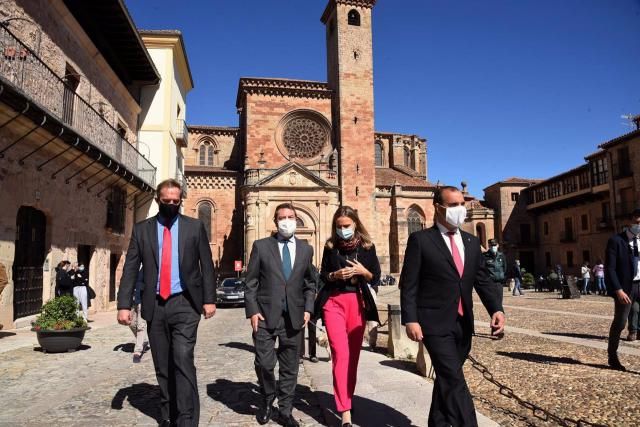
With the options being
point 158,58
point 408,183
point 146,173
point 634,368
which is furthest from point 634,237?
point 408,183

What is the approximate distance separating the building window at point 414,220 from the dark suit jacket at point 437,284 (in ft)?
109

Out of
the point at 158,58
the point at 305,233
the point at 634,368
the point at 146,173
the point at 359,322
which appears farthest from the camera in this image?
the point at 305,233

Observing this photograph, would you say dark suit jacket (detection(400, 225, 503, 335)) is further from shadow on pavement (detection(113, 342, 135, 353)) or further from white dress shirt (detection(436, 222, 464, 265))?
shadow on pavement (detection(113, 342, 135, 353))

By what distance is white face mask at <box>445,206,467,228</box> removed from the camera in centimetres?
332

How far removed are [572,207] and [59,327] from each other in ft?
129

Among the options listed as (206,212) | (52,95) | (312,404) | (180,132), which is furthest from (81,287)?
(206,212)

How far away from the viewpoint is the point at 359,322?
3.89 metres

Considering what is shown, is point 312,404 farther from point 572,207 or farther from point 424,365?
point 572,207

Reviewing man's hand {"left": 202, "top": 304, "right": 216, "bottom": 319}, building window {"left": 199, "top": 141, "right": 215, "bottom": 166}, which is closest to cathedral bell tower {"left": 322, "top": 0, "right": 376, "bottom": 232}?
building window {"left": 199, "top": 141, "right": 215, "bottom": 166}

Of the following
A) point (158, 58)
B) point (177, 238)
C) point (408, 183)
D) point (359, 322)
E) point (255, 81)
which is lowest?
point (359, 322)

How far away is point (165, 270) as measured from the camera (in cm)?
360

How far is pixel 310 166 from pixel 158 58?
51.8ft

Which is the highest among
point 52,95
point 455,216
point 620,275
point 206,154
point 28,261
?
point 206,154

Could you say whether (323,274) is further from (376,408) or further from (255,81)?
(255,81)
